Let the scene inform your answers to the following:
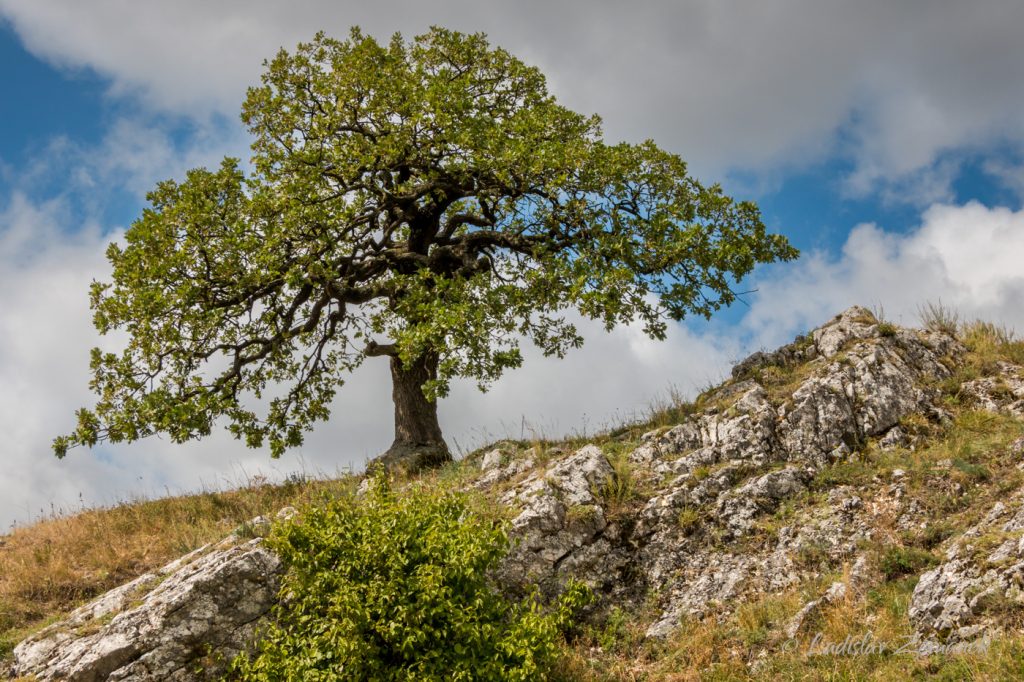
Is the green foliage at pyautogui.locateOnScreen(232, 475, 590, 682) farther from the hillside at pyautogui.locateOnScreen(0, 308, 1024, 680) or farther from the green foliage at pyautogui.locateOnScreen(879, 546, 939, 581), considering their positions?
the green foliage at pyautogui.locateOnScreen(879, 546, 939, 581)

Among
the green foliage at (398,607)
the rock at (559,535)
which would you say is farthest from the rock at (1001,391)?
the green foliage at (398,607)

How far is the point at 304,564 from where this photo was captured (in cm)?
1250

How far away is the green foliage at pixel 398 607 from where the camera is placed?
11344mm

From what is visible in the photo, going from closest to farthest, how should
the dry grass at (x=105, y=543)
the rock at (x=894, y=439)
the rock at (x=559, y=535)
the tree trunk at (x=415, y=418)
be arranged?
the rock at (x=559, y=535), the rock at (x=894, y=439), the dry grass at (x=105, y=543), the tree trunk at (x=415, y=418)

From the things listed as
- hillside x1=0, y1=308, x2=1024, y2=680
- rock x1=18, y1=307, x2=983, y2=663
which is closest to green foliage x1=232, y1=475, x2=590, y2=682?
rock x1=18, y1=307, x2=983, y2=663

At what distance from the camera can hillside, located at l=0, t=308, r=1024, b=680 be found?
12.3 metres

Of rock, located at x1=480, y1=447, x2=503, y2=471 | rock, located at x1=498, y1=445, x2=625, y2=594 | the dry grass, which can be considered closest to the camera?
rock, located at x1=498, y1=445, x2=625, y2=594

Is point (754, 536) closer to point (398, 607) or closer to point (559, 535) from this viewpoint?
point (559, 535)

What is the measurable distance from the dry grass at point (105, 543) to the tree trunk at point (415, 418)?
225cm

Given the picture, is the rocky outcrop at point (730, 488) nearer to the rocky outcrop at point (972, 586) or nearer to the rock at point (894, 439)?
the rock at point (894, 439)

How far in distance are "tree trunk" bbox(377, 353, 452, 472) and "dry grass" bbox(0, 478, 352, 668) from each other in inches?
88.5

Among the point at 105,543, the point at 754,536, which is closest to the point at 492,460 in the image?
the point at 754,536

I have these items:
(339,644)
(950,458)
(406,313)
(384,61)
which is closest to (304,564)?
(339,644)

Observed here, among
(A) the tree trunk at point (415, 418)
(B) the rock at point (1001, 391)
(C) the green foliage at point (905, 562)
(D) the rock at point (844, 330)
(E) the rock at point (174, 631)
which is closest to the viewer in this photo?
(E) the rock at point (174, 631)
